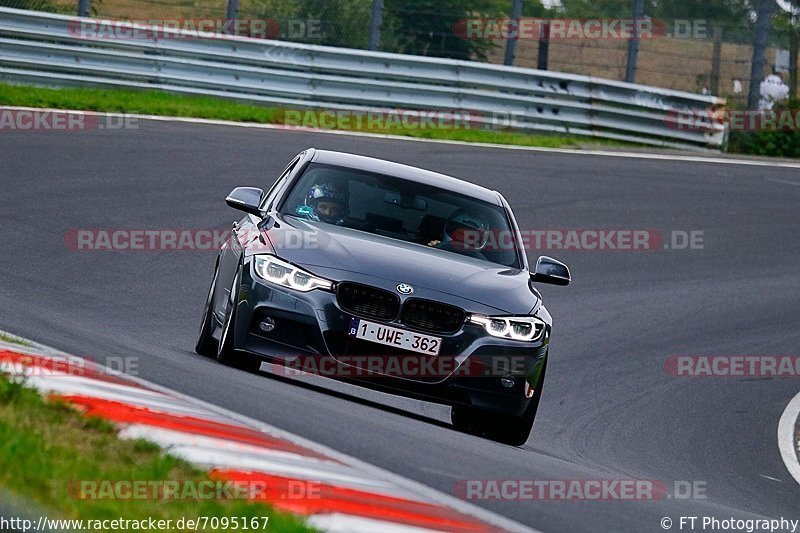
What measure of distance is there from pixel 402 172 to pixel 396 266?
152cm

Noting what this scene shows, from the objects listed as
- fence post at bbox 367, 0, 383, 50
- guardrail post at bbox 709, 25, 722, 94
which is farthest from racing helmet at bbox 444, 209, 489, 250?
guardrail post at bbox 709, 25, 722, 94

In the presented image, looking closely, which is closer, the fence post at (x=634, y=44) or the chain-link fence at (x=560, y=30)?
the chain-link fence at (x=560, y=30)

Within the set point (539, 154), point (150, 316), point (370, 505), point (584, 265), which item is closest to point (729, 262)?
point (584, 265)

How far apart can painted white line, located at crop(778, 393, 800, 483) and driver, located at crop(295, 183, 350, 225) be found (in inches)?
133

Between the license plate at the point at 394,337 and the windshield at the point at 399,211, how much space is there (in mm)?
1102

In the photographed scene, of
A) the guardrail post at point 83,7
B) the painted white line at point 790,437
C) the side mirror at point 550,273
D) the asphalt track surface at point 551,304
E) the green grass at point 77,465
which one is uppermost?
the guardrail post at point 83,7

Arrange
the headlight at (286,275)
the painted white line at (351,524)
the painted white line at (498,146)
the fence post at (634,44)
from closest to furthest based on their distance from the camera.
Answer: the painted white line at (351,524) < the headlight at (286,275) < the painted white line at (498,146) < the fence post at (634,44)

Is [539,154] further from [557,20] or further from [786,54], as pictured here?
[786,54]

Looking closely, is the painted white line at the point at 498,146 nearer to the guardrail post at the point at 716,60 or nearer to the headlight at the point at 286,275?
the guardrail post at the point at 716,60

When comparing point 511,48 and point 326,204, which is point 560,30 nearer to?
point 511,48

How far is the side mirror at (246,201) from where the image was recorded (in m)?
8.79

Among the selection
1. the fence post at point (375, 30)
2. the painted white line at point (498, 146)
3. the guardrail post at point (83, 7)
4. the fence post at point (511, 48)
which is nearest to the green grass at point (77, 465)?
the painted white line at point (498, 146)

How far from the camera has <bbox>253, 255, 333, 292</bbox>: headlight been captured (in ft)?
25.4

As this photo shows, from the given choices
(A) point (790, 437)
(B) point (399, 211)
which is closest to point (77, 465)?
(B) point (399, 211)
